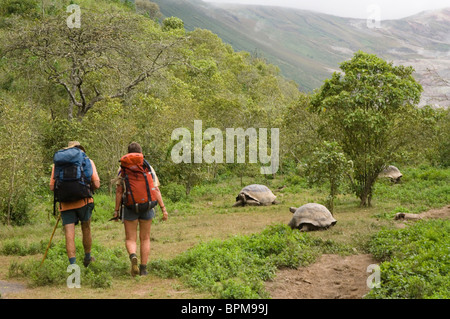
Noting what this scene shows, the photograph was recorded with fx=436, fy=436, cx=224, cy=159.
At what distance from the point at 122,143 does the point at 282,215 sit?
7.25 meters

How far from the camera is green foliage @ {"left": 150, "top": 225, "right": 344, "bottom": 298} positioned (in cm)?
596

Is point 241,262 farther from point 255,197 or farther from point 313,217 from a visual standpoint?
point 255,197

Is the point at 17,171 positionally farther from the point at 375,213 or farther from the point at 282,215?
the point at 375,213

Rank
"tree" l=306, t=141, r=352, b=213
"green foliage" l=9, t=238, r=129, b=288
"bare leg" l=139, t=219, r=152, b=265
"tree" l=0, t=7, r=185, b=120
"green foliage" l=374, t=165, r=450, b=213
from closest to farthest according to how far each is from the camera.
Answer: "green foliage" l=9, t=238, r=129, b=288 → "bare leg" l=139, t=219, r=152, b=265 → "tree" l=306, t=141, r=352, b=213 → "green foliage" l=374, t=165, r=450, b=213 → "tree" l=0, t=7, r=185, b=120

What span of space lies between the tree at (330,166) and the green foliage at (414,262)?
194 inches

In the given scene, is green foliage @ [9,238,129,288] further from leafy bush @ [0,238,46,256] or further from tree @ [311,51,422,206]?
tree @ [311,51,422,206]

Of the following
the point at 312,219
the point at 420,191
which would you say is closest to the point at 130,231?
the point at 312,219

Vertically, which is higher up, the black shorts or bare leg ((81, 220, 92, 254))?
the black shorts

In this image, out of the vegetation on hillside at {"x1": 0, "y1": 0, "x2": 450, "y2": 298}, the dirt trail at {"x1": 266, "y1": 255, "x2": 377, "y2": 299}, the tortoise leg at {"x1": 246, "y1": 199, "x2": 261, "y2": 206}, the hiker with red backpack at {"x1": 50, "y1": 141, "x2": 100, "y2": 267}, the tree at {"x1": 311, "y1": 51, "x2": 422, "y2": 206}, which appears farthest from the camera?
the tortoise leg at {"x1": 246, "y1": 199, "x2": 261, "y2": 206}

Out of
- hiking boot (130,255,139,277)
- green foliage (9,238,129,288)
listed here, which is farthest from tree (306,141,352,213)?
hiking boot (130,255,139,277)

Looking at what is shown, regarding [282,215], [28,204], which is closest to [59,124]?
[28,204]

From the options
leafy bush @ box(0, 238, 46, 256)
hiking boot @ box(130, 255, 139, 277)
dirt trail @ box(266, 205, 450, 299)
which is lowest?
leafy bush @ box(0, 238, 46, 256)

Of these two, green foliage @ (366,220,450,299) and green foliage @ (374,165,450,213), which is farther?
green foliage @ (374,165,450,213)

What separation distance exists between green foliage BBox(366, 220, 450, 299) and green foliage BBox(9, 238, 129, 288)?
3.70 meters
